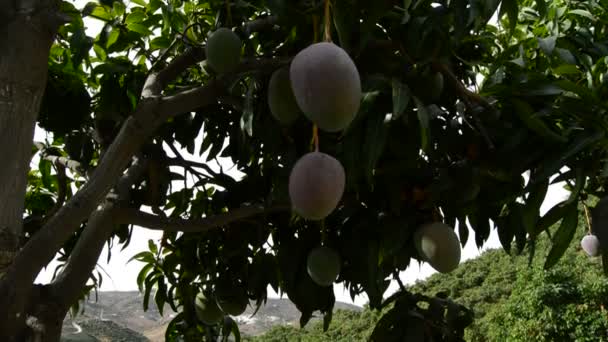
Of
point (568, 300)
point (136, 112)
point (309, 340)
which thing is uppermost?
point (136, 112)

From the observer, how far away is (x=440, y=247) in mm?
1104

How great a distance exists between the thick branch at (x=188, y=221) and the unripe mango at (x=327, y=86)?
742mm

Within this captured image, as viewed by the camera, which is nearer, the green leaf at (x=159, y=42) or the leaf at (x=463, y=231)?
the leaf at (x=463, y=231)

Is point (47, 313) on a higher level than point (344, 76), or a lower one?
lower

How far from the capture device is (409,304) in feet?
5.41

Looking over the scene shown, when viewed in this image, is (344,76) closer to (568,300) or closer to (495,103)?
(495,103)

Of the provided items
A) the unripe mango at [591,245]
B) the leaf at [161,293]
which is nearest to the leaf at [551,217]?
the unripe mango at [591,245]

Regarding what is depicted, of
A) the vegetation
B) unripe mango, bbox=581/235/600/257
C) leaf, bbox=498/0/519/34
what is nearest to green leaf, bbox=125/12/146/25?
the vegetation

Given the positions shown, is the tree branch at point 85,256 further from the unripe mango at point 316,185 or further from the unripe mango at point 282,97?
the unripe mango at point 316,185

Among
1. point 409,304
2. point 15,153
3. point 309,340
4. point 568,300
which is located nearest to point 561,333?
point 568,300

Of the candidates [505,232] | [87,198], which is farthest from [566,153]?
[87,198]

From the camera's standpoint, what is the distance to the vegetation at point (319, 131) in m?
1.01

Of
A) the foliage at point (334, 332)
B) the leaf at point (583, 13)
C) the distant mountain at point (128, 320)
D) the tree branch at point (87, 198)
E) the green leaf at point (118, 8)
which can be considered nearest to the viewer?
the tree branch at point (87, 198)

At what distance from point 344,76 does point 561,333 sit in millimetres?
5273
